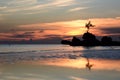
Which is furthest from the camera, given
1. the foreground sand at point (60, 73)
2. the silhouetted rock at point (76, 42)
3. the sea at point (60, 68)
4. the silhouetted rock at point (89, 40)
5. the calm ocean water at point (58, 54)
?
the silhouetted rock at point (76, 42)

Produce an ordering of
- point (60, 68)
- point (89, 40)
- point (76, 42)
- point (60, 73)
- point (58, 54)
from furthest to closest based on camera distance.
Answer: point (76, 42)
point (89, 40)
point (58, 54)
point (60, 68)
point (60, 73)

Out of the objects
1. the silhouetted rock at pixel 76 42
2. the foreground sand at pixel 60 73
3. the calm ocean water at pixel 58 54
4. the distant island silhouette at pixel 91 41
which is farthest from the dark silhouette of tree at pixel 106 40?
the foreground sand at pixel 60 73

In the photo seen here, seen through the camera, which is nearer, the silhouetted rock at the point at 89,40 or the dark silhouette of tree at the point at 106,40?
the silhouetted rock at the point at 89,40

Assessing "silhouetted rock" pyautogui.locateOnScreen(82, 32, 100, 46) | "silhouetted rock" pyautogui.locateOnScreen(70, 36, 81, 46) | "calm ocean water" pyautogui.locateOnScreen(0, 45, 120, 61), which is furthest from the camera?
"silhouetted rock" pyautogui.locateOnScreen(70, 36, 81, 46)

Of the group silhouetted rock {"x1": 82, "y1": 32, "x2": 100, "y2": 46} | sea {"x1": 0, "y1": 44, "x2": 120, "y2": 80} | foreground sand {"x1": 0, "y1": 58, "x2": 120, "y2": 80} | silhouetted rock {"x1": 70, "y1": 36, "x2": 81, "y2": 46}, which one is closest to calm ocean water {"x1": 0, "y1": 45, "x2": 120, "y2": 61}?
sea {"x1": 0, "y1": 44, "x2": 120, "y2": 80}

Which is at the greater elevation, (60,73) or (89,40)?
(89,40)

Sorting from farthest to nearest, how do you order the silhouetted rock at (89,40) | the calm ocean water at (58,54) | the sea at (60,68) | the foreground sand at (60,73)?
the silhouetted rock at (89,40) < the calm ocean water at (58,54) < the sea at (60,68) < the foreground sand at (60,73)

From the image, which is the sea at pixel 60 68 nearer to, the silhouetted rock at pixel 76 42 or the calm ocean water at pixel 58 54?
the calm ocean water at pixel 58 54

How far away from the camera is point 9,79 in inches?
706

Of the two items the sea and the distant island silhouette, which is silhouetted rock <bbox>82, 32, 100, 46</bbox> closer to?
the distant island silhouette

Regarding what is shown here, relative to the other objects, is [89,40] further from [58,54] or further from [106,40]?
[58,54]

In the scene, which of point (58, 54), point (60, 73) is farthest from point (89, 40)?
point (60, 73)

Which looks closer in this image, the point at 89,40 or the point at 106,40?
the point at 89,40

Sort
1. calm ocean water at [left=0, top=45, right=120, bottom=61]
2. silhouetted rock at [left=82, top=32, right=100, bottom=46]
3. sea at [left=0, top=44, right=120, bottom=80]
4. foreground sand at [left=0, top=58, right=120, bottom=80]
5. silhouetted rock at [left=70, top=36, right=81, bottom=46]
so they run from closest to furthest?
1. foreground sand at [left=0, top=58, right=120, bottom=80]
2. sea at [left=0, top=44, right=120, bottom=80]
3. calm ocean water at [left=0, top=45, right=120, bottom=61]
4. silhouetted rock at [left=82, top=32, right=100, bottom=46]
5. silhouetted rock at [left=70, top=36, right=81, bottom=46]
